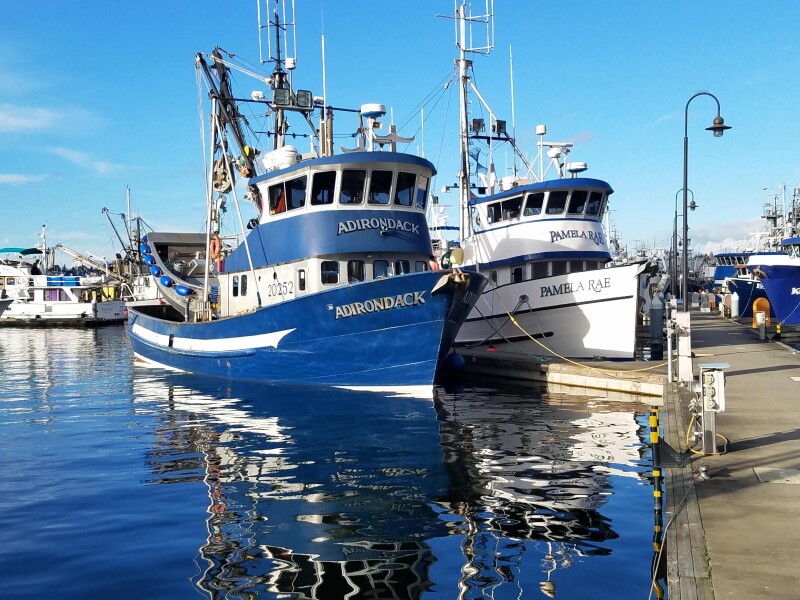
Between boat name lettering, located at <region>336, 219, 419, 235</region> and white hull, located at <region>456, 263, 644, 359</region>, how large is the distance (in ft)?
18.5

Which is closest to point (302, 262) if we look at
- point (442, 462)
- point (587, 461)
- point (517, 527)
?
point (442, 462)

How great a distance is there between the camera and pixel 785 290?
30500mm

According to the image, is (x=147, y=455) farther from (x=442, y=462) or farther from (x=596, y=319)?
(x=596, y=319)

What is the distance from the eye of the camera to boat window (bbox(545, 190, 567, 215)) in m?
25.5

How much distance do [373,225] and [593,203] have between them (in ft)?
34.5

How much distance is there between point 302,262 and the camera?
1936cm

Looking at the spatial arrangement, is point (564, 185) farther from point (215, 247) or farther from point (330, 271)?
point (215, 247)

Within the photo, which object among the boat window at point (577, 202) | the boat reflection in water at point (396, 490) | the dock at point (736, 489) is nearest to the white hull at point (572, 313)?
the boat window at point (577, 202)

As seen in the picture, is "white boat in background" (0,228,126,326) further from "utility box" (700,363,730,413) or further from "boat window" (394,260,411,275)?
"utility box" (700,363,730,413)

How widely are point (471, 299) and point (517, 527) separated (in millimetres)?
10092

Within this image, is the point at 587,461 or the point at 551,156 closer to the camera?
the point at 587,461

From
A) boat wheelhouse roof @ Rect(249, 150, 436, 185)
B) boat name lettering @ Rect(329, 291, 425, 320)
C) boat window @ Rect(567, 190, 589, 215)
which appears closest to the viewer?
boat name lettering @ Rect(329, 291, 425, 320)

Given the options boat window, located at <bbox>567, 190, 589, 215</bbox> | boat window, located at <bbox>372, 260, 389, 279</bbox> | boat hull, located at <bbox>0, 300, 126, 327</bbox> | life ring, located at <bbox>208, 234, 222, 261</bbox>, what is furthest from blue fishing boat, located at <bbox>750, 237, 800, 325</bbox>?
boat hull, located at <bbox>0, 300, 126, 327</bbox>

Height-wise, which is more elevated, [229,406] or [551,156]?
[551,156]
